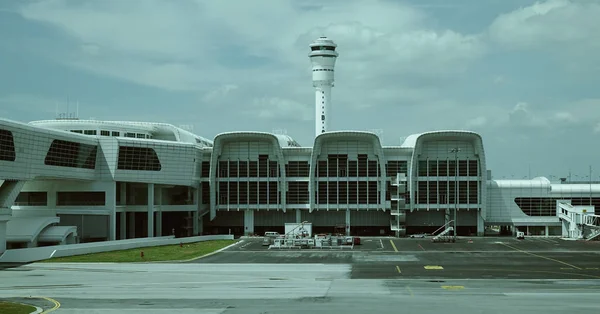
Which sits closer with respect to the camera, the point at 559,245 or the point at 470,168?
the point at 559,245

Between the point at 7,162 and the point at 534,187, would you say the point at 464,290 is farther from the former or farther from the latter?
the point at 534,187

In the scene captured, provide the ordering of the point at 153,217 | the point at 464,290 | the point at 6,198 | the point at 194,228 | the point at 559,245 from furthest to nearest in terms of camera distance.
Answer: the point at 194,228 < the point at 153,217 < the point at 559,245 < the point at 6,198 < the point at 464,290

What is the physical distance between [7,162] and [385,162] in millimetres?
73190

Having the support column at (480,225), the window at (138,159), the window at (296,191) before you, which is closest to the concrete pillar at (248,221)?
the window at (296,191)

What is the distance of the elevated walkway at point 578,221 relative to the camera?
141550 millimetres

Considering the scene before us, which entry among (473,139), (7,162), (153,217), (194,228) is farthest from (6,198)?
(473,139)

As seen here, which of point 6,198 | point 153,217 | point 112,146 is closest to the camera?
point 6,198

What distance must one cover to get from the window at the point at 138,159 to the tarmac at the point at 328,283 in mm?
32884

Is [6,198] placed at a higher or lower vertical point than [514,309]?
higher

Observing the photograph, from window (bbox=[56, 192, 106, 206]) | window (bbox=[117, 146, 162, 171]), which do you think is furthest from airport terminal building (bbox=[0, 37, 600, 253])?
window (bbox=[56, 192, 106, 206])

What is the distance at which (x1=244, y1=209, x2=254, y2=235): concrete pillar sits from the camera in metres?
158

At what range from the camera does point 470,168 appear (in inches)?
6088

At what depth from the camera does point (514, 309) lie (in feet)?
173

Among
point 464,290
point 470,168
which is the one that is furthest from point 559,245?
point 464,290
